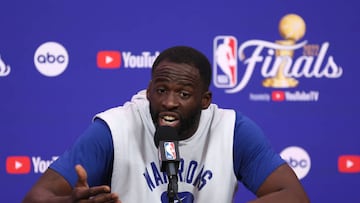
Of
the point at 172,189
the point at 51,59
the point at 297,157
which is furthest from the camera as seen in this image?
the point at 297,157

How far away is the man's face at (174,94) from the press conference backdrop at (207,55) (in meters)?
1.05

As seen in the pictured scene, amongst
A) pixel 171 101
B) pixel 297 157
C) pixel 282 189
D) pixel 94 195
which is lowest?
pixel 297 157

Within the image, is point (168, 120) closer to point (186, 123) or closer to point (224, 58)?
point (186, 123)

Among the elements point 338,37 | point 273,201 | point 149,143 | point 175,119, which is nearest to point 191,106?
point 175,119

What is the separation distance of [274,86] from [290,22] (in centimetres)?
26

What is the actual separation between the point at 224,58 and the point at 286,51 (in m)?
0.25

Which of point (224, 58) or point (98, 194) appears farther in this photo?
point (224, 58)

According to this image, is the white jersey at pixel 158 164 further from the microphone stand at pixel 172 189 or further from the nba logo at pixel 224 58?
the nba logo at pixel 224 58

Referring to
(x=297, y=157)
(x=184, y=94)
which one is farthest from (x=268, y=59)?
(x=184, y=94)

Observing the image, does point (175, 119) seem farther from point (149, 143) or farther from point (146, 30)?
point (146, 30)

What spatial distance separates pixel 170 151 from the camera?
130 centimetres

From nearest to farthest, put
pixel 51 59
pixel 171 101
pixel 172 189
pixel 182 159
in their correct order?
1. pixel 172 189
2. pixel 171 101
3. pixel 182 159
4. pixel 51 59

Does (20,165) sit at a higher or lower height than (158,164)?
lower

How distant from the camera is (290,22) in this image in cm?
271
